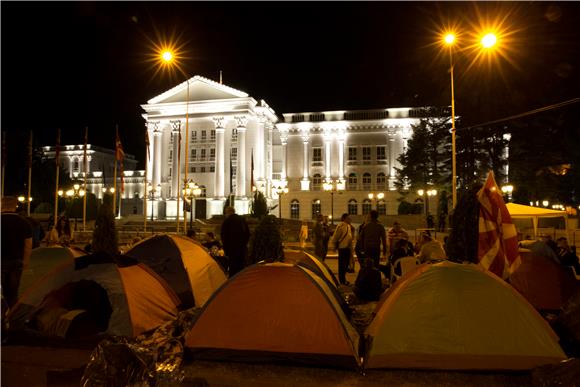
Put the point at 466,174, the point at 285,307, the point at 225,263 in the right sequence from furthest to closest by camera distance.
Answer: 1. the point at 466,174
2. the point at 225,263
3. the point at 285,307

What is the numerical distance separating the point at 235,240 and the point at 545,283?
20.4ft

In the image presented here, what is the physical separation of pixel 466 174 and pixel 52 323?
3314cm

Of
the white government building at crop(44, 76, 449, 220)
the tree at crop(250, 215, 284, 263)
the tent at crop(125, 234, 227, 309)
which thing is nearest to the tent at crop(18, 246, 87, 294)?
the tent at crop(125, 234, 227, 309)

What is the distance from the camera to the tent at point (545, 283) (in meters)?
8.27

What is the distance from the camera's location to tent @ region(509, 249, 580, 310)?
827 cm

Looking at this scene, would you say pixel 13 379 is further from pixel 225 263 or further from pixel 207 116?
pixel 207 116

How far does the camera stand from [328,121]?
2057 inches

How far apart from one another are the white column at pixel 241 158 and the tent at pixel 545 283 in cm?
4187

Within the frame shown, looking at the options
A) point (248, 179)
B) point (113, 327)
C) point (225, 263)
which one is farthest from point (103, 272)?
point (248, 179)

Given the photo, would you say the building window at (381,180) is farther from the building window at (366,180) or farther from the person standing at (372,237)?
the person standing at (372,237)

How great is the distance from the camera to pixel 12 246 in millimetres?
6254

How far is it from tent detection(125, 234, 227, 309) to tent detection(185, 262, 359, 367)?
95.0 inches

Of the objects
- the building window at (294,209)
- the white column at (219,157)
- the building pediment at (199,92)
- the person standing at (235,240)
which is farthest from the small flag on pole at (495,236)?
the building window at (294,209)

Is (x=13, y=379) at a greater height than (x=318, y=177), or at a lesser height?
lesser
